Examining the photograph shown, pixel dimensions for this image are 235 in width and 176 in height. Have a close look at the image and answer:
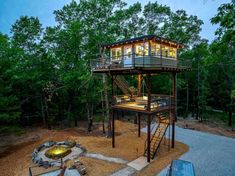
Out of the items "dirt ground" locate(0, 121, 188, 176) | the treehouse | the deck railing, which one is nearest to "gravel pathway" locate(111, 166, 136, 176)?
"dirt ground" locate(0, 121, 188, 176)

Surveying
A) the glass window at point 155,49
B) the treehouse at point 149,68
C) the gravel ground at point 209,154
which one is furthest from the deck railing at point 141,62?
the gravel ground at point 209,154

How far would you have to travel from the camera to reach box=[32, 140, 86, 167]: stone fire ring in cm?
1009

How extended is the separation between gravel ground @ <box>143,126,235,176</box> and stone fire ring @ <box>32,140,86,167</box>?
20.1 feet

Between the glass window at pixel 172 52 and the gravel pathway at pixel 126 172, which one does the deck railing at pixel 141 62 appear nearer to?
the glass window at pixel 172 52

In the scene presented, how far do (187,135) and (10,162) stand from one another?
1591 centimetres

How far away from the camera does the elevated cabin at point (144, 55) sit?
39.6ft

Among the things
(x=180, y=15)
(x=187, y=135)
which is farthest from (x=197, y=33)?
(x=187, y=135)

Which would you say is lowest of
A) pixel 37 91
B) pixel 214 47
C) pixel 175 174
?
pixel 175 174

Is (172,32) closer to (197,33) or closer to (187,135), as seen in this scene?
(197,33)

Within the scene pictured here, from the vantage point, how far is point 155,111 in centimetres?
1231

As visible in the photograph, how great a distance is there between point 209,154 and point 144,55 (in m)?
8.65

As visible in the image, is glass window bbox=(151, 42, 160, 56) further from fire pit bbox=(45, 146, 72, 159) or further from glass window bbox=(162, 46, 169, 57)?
fire pit bbox=(45, 146, 72, 159)

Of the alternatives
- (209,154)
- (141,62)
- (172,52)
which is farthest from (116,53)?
(209,154)

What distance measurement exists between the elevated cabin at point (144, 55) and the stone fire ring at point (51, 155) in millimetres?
6707
